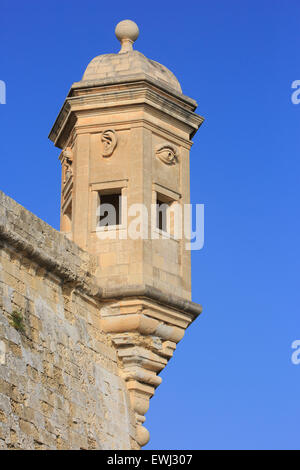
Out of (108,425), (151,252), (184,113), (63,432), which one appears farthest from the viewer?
(184,113)

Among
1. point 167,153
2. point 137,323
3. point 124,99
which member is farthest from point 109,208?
point 137,323

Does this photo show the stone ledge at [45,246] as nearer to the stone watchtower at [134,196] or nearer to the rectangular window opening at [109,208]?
the stone watchtower at [134,196]

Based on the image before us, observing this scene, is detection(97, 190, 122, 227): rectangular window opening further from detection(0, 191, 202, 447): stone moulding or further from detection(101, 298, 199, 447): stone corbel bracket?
detection(101, 298, 199, 447): stone corbel bracket

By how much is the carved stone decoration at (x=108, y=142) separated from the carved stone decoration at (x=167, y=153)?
0.63 metres

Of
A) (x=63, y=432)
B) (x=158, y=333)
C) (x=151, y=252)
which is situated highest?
(x=151, y=252)

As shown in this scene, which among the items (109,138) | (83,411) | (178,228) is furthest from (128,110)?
(83,411)

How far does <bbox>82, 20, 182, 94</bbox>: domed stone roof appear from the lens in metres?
15.1

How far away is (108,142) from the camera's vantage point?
592 inches

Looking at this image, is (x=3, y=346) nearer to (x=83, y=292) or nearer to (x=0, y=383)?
(x=0, y=383)

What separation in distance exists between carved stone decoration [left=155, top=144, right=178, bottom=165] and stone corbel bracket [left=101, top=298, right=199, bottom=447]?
2207 millimetres

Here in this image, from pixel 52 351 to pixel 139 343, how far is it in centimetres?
174

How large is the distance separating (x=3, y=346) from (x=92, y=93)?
4.83 m

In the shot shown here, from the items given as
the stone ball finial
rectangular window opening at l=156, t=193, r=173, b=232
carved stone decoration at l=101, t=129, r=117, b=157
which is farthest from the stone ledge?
the stone ball finial

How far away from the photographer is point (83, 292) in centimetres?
1384
